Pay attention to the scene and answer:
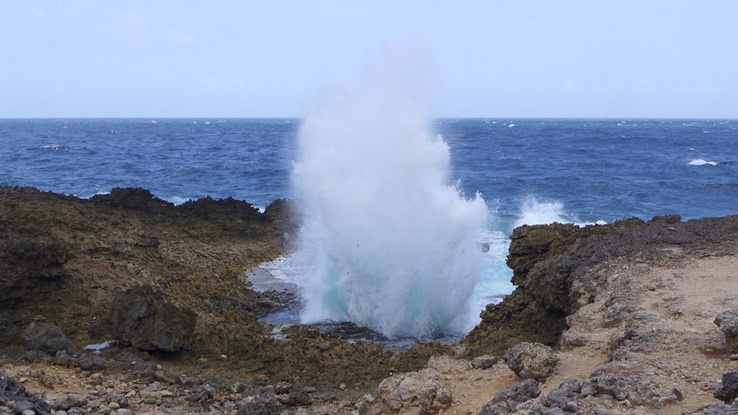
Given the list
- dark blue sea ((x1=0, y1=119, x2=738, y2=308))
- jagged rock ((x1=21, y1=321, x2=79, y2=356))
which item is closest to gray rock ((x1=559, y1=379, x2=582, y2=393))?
jagged rock ((x1=21, y1=321, x2=79, y2=356))

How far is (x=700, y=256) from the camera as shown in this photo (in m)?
9.74

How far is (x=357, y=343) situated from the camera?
10344 mm

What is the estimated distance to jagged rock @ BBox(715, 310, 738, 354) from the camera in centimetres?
595

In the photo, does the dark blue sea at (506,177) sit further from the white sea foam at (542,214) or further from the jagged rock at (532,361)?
the jagged rock at (532,361)

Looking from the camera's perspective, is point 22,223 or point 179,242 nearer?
point 22,223

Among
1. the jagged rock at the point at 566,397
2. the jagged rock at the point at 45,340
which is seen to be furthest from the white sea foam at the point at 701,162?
the jagged rock at the point at 45,340

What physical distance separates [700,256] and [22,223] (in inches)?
544

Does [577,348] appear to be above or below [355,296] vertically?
above

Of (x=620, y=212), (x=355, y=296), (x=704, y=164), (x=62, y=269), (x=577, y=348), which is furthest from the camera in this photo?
(x=704, y=164)

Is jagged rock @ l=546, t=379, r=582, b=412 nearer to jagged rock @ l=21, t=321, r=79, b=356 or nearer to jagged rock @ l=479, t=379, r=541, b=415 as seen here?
jagged rock @ l=479, t=379, r=541, b=415

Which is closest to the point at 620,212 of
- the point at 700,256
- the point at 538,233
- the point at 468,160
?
the point at 538,233

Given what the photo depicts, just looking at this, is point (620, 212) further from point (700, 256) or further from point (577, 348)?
point (577, 348)

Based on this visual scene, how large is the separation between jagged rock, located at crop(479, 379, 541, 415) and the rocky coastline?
2 cm

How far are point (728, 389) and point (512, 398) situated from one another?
181 cm
